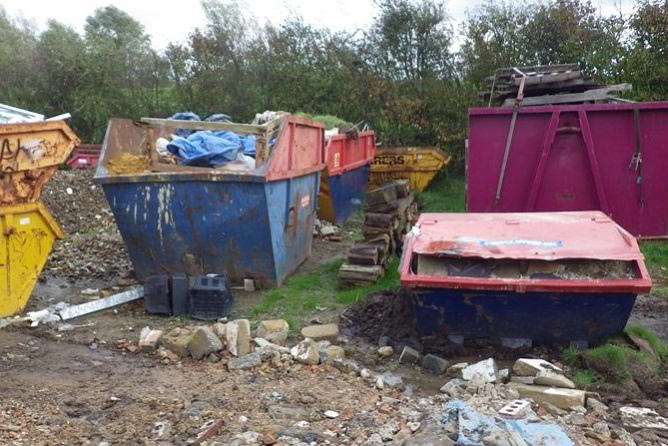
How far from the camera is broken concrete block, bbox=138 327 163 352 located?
5117 millimetres

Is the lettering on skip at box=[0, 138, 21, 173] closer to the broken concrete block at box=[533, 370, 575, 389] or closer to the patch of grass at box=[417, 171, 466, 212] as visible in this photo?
the broken concrete block at box=[533, 370, 575, 389]

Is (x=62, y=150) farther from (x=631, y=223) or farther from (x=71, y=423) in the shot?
(x=631, y=223)

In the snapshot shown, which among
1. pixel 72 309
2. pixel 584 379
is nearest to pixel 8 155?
pixel 72 309

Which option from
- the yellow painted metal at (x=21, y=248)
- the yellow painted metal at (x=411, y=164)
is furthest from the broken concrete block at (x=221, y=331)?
the yellow painted metal at (x=411, y=164)

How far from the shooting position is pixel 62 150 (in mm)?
5969

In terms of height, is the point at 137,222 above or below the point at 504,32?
below

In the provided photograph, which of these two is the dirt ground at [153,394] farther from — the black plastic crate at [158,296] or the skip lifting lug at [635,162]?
the skip lifting lug at [635,162]

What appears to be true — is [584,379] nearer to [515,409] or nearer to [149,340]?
[515,409]

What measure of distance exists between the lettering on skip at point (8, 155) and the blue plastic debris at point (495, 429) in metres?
3.75

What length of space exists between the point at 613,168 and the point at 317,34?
419 inches

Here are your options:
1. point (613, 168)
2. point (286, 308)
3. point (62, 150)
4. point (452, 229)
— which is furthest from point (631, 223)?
point (62, 150)

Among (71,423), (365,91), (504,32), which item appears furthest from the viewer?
(365,91)

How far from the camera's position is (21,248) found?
5773 mm

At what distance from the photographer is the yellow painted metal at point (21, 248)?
18.5 feet
